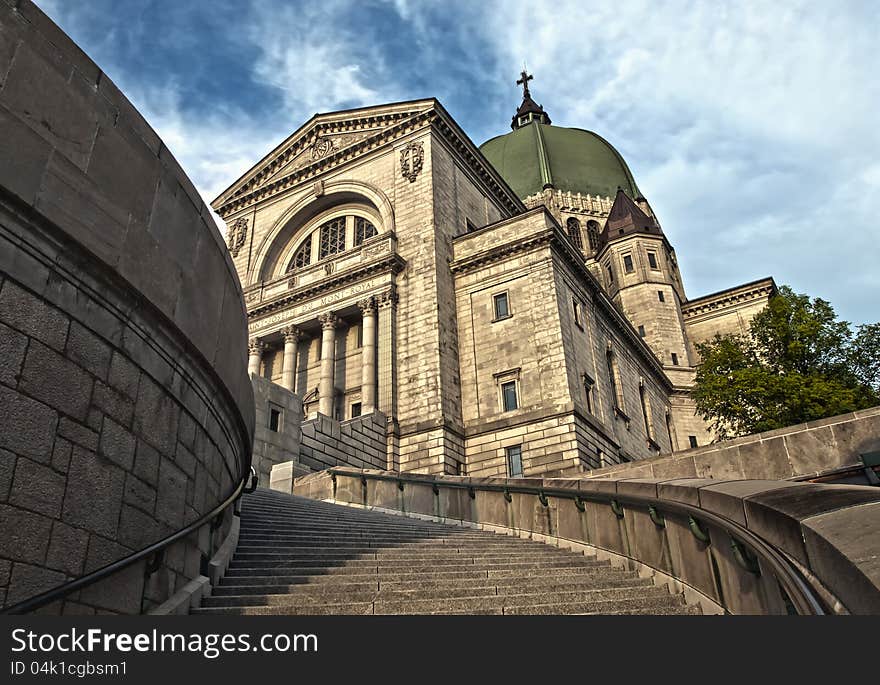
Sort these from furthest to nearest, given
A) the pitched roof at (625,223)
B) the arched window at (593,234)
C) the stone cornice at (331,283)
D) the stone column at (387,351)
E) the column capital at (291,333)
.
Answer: the arched window at (593,234) < the pitched roof at (625,223) < the column capital at (291,333) < the stone cornice at (331,283) < the stone column at (387,351)

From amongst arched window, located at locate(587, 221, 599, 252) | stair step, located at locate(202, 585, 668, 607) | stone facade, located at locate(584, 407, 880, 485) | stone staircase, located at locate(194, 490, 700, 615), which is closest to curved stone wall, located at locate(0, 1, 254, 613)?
stair step, located at locate(202, 585, 668, 607)

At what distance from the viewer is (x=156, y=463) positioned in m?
6.00

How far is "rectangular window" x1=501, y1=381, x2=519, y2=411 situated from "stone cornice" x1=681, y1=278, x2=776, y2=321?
92.7 ft

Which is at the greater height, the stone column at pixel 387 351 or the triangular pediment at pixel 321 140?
the triangular pediment at pixel 321 140

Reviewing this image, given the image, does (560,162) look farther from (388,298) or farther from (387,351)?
(387,351)

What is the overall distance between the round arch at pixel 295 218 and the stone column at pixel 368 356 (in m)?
6.67

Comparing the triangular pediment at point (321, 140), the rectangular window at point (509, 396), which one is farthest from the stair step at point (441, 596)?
the triangular pediment at point (321, 140)

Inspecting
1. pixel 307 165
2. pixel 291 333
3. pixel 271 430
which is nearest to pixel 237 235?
pixel 307 165

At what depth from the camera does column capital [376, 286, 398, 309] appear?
1164 inches

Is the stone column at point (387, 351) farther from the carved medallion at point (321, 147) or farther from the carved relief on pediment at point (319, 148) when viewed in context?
the carved medallion at point (321, 147)

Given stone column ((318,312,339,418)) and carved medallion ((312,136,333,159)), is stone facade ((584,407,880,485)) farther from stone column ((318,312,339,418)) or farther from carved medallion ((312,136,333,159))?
carved medallion ((312,136,333,159))

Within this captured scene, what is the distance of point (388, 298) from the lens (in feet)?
97.1

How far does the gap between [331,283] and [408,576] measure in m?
24.4

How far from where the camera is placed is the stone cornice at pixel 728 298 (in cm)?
4906
